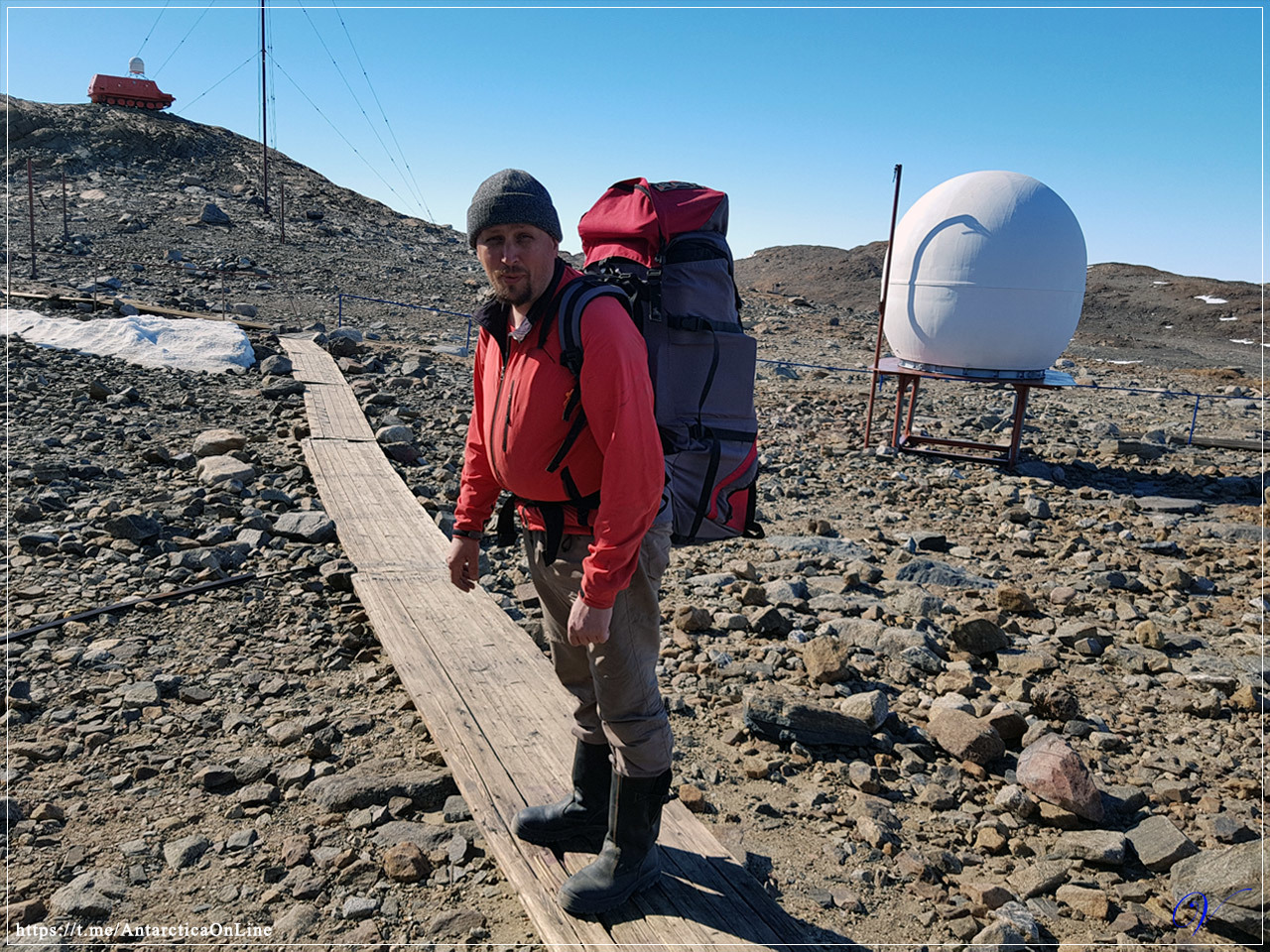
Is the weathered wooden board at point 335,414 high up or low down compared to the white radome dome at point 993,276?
down

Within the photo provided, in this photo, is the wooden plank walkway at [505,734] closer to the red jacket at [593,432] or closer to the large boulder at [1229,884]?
the red jacket at [593,432]

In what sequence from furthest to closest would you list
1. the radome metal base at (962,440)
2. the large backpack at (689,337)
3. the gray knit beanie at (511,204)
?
the radome metal base at (962,440), the large backpack at (689,337), the gray knit beanie at (511,204)

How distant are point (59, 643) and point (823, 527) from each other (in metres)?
5.83

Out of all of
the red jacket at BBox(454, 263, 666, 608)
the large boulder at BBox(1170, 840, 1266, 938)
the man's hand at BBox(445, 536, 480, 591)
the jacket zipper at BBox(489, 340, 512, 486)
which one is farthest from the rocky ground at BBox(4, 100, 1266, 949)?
the jacket zipper at BBox(489, 340, 512, 486)

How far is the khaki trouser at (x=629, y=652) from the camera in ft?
8.46

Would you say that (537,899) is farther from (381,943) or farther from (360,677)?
(360,677)

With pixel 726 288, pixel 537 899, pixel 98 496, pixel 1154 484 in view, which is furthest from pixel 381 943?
pixel 1154 484

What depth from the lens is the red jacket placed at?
7.66 feet

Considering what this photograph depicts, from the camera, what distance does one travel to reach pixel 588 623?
2432mm

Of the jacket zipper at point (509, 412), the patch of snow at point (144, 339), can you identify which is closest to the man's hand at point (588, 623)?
the jacket zipper at point (509, 412)

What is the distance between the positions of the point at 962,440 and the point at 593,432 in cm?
1067

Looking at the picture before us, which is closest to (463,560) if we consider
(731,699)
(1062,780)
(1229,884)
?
(731,699)

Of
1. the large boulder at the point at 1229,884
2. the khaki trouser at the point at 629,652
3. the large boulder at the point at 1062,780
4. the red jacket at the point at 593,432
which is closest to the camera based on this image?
the red jacket at the point at 593,432

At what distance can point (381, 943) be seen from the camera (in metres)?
2.73
